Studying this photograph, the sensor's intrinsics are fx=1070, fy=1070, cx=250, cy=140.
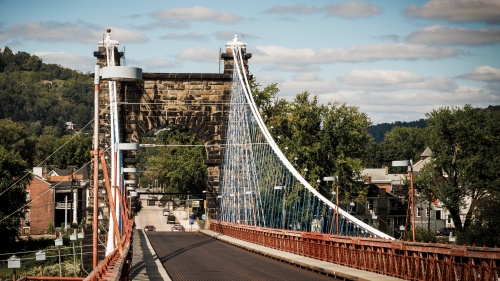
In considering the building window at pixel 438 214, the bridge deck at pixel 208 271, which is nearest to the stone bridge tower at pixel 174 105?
the bridge deck at pixel 208 271

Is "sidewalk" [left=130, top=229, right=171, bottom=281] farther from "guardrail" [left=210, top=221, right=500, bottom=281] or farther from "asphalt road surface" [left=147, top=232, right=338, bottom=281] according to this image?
"guardrail" [left=210, top=221, right=500, bottom=281]

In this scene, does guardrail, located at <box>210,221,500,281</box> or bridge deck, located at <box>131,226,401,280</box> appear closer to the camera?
guardrail, located at <box>210,221,500,281</box>

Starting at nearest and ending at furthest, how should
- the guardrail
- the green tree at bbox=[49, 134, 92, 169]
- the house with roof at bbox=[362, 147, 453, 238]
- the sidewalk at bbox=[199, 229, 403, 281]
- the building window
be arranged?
the guardrail → the sidewalk at bbox=[199, 229, 403, 281] → the house with roof at bbox=[362, 147, 453, 238] → the building window → the green tree at bbox=[49, 134, 92, 169]

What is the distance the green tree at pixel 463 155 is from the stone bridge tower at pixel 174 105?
36.2 m

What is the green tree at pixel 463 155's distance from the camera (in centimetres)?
10406

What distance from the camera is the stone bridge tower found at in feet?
242

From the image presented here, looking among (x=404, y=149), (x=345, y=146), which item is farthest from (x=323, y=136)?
(x=404, y=149)

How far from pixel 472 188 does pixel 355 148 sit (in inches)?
473

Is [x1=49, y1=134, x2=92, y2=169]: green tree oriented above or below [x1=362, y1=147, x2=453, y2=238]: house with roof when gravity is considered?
above

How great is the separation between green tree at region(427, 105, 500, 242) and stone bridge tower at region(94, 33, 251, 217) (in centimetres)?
3616

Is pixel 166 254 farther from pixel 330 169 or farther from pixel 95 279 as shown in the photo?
pixel 330 169

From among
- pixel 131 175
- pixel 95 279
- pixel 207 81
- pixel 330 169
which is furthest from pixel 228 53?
pixel 95 279

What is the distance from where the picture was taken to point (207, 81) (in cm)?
7512

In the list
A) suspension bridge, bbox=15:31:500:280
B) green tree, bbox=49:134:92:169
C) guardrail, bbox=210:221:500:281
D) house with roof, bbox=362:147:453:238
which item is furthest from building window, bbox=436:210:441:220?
guardrail, bbox=210:221:500:281
